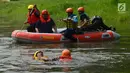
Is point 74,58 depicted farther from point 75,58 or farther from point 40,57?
point 40,57

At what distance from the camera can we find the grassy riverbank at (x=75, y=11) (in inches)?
1254

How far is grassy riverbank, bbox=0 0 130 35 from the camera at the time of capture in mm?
31844

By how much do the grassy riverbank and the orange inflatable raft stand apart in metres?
3.11

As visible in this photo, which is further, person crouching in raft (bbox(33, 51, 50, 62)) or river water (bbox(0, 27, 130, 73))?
person crouching in raft (bbox(33, 51, 50, 62))

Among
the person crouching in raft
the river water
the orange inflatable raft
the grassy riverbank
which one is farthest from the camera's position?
the grassy riverbank

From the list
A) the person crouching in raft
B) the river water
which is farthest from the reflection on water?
the person crouching in raft

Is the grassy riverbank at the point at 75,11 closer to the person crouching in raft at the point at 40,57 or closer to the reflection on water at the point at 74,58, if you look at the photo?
the reflection on water at the point at 74,58

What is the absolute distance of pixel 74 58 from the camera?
15.5m

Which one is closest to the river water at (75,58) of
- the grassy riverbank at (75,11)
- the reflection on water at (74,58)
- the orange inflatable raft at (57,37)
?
the reflection on water at (74,58)

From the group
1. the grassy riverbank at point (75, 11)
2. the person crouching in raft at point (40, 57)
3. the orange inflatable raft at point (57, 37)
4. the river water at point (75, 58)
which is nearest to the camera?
the river water at point (75, 58)

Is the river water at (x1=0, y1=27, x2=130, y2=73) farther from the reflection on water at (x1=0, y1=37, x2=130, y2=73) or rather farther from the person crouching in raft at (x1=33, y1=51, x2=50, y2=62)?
the person crouching in raft at (x1=33, y1=51, x2=50, y2=62)

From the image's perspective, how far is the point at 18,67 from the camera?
13930 mm

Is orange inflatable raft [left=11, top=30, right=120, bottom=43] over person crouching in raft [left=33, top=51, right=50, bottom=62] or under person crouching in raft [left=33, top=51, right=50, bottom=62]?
over

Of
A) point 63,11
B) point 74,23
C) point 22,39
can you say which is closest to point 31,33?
point 22,39
